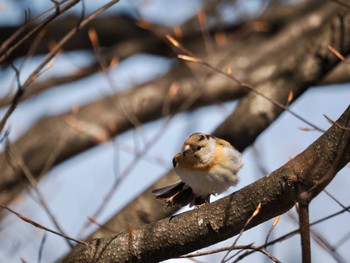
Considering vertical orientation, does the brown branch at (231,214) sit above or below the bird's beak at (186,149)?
below

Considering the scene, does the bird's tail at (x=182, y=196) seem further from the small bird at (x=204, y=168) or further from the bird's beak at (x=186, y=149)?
the bird's beak at (x=186, y=149)

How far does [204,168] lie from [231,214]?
3.20 ft

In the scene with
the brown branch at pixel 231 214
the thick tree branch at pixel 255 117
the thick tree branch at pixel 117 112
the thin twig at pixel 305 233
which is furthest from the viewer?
the thick tree branch at pixel 117 112

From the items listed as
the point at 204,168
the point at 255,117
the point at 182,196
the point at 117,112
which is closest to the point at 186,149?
the point at 204,168

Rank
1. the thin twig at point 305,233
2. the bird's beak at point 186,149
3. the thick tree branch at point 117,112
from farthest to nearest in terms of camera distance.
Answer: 1. the thick tree branch at point 117,112
2. the bird's beak at point 186,149
3. the thin twig at point 305,233

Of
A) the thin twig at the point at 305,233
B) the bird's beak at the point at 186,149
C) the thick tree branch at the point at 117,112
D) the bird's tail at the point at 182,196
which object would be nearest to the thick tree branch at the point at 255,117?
the bird's tail at the point at 182,196

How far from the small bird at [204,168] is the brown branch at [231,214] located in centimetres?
80

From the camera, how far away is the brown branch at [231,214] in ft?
7.97

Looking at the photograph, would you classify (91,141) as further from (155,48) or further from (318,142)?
(318,142)

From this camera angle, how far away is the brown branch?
2428mm

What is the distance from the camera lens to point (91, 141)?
6656mm

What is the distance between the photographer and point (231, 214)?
8.70 ft

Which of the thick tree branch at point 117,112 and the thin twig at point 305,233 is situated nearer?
the thin twig at point 305,233

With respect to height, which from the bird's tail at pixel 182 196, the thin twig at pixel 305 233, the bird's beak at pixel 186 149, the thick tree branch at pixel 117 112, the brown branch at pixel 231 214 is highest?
the thick tree branch at pixel 117 112
